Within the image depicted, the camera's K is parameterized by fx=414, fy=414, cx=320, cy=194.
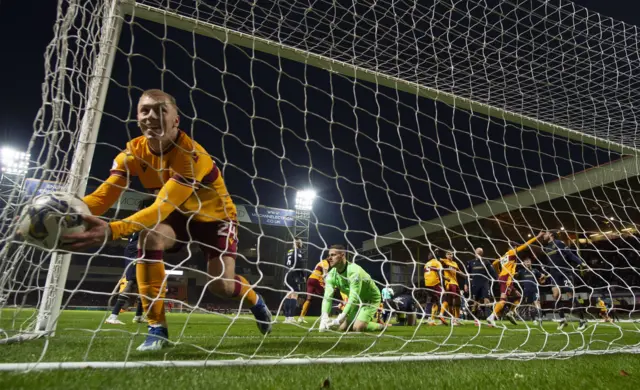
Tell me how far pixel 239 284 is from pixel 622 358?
8.15 feet

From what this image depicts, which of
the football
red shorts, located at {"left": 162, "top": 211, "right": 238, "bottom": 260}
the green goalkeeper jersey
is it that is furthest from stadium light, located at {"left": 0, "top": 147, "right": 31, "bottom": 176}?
the green goalkeeper jersey

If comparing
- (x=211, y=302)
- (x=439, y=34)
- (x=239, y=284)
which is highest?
(x=439, y=34)

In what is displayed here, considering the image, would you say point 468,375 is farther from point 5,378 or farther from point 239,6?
point 239,6

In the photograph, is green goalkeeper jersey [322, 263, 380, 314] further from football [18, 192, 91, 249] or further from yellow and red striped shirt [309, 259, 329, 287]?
football [18, 192, 91, 249]

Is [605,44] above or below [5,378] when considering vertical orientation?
above

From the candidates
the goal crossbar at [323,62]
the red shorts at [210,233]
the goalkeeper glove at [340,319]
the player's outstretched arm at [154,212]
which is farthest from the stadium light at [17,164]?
the goalkeeper glove at [340,319]

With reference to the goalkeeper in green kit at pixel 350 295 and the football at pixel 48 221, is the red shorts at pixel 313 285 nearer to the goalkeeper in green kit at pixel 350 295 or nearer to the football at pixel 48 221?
the goalkeeper in green kit at pixel 350 295

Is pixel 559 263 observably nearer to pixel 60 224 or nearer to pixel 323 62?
pixel 323 62

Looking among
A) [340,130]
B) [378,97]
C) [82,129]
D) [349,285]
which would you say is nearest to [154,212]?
[82,129]

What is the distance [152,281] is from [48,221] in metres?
0.78

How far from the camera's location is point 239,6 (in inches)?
155

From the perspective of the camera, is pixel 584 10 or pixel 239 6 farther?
pixel 584 10

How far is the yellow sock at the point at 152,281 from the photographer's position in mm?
2416

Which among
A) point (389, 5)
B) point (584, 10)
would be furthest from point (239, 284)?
point (584, 10)
